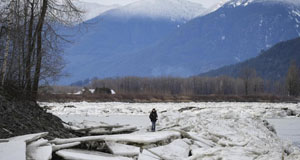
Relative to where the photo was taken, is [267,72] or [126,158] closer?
Answer: [126,158]

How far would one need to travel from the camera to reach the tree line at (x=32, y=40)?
430 inches

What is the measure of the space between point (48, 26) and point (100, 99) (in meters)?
39.1

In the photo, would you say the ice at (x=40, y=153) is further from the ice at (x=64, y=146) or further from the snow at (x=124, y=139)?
the snow at (x=124, y=139)

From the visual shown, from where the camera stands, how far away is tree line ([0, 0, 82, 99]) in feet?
35.8

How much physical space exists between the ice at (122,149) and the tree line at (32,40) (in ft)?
13.4

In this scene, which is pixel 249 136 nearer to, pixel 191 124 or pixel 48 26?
pixel 191 124

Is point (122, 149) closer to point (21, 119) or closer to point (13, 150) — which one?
point (13, 150)

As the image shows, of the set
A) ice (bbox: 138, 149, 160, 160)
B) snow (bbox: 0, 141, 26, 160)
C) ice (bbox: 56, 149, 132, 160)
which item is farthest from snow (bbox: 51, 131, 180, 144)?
snow (bbox: 0, 141, 26, 160)

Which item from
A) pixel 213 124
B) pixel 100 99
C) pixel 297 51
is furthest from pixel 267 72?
pixel 213 124

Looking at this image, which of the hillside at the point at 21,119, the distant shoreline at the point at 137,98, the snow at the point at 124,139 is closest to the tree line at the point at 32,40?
the hillside at the point at 21,119

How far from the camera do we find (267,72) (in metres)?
148

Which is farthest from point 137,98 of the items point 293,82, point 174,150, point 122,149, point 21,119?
point 122,149

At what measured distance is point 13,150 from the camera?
6.18 meters

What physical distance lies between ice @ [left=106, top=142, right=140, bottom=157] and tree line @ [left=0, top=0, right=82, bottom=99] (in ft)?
13.4
